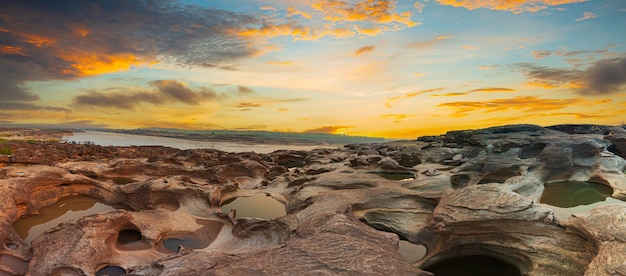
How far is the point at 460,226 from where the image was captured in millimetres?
6070

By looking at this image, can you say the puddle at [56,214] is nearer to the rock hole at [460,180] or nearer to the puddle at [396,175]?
the puddle at [396,175]

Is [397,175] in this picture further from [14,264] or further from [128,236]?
[14,264]

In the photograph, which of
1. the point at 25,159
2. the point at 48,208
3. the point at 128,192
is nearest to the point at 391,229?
the point at 128,192

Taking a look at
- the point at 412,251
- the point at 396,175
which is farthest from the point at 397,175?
the point at 412,251

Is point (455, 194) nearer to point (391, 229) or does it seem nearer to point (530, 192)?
point (391, 229)

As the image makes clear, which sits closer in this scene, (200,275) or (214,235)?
(200,275)

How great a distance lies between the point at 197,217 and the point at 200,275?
4772 mm

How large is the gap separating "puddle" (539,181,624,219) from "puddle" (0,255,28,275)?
36.4 feet

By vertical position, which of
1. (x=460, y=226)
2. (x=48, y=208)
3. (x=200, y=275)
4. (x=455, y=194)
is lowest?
(x=48, y=208)

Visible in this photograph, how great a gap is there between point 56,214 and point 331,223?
8086 mm

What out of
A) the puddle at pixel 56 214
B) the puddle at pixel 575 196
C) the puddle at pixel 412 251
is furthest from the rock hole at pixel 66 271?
the puddle at pixel 575 196

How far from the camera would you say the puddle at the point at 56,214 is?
7.84 m

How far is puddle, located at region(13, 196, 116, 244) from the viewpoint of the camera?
308 inches

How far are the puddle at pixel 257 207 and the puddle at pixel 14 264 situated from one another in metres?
4.62
